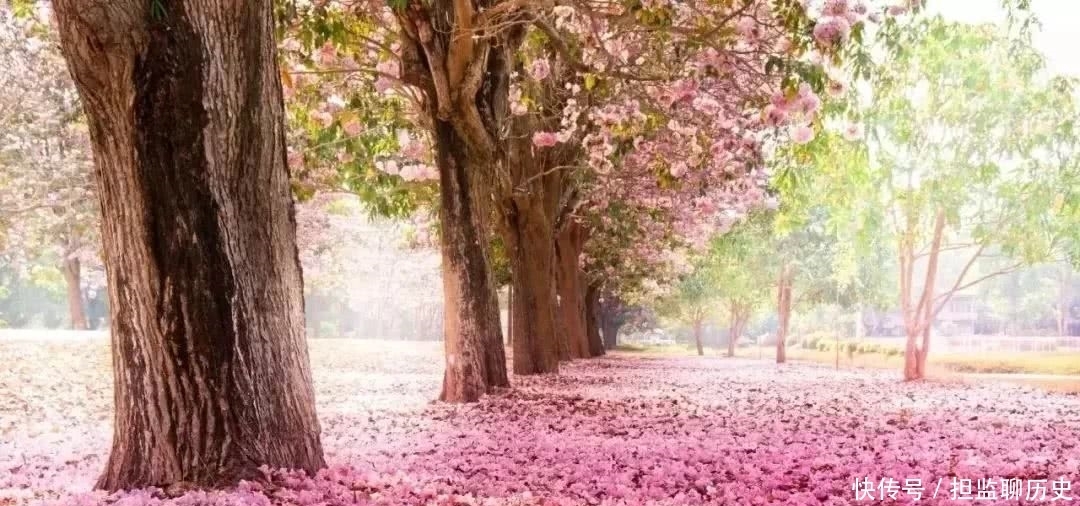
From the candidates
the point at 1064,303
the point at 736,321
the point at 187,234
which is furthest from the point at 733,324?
the point at 187,234

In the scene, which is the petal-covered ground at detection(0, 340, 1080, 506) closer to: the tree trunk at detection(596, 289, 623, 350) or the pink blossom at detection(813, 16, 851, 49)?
the pink blossom at detection(813, 16, 851, 49)

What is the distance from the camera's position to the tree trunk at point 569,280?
22938 mm

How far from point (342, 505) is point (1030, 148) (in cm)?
1512

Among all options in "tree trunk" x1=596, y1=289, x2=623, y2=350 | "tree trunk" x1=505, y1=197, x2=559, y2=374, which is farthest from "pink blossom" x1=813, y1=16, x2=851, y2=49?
"tree trunk" x1=596, y1=289, x2=623, y2=350

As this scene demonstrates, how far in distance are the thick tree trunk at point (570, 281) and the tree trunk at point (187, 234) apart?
683 inches

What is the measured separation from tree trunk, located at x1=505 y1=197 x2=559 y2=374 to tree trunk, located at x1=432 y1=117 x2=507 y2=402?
5.19 meters

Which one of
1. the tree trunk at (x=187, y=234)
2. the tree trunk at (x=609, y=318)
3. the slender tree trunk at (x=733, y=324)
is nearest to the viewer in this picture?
the tree trunk at (x=187, y=234)

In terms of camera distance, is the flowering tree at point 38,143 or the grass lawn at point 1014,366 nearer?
the grass lawn at point 1014,366

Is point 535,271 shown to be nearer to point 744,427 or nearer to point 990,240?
point 744,427

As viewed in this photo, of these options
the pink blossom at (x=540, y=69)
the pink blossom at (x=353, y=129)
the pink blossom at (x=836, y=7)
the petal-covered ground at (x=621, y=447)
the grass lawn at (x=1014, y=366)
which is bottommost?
Result: the grass lawn at (x=1014, y=366)

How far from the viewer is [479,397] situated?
1073 cm

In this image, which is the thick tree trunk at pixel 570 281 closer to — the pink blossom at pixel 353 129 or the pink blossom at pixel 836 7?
the pink blossom at pixel 353 129

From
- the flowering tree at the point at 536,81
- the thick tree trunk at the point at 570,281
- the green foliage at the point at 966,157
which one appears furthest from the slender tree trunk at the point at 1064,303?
the flowering tree at the point at 536,81

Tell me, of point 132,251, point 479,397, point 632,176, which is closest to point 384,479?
point 132,251
